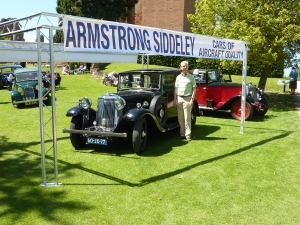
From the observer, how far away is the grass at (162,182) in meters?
4.05

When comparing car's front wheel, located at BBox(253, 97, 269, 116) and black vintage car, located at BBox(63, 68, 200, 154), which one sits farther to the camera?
car's front wheel, located at BBox(253, 97, 269, 116)

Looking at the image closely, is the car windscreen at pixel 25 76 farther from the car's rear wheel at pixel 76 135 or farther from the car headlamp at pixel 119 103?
the car headlamp at pixel 119 103

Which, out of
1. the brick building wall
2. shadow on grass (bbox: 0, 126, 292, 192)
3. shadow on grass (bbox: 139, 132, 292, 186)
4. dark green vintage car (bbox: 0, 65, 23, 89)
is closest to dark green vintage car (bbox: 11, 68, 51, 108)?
shadow on grass (bbox: 0, 126, 292, 192)

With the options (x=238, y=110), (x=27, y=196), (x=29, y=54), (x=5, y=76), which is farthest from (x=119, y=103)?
(x=5, y=76)

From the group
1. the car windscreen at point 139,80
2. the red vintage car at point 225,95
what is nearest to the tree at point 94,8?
the red vintage car at point 225,95

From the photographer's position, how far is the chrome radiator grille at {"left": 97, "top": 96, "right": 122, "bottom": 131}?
6.64m

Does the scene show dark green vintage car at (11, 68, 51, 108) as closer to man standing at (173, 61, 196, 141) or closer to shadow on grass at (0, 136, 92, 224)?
man standing at (173, 61, 196, 141)

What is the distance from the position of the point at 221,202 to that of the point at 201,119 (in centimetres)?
663

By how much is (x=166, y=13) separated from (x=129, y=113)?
34828mm

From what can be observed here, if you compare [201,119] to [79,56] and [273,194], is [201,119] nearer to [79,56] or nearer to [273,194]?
[79,56]

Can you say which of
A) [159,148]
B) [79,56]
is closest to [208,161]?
[159,148]

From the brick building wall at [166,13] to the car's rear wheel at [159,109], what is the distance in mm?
32240

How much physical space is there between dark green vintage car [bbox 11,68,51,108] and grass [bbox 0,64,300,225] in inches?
210

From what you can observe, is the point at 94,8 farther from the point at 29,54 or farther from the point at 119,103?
the point at 119,103
